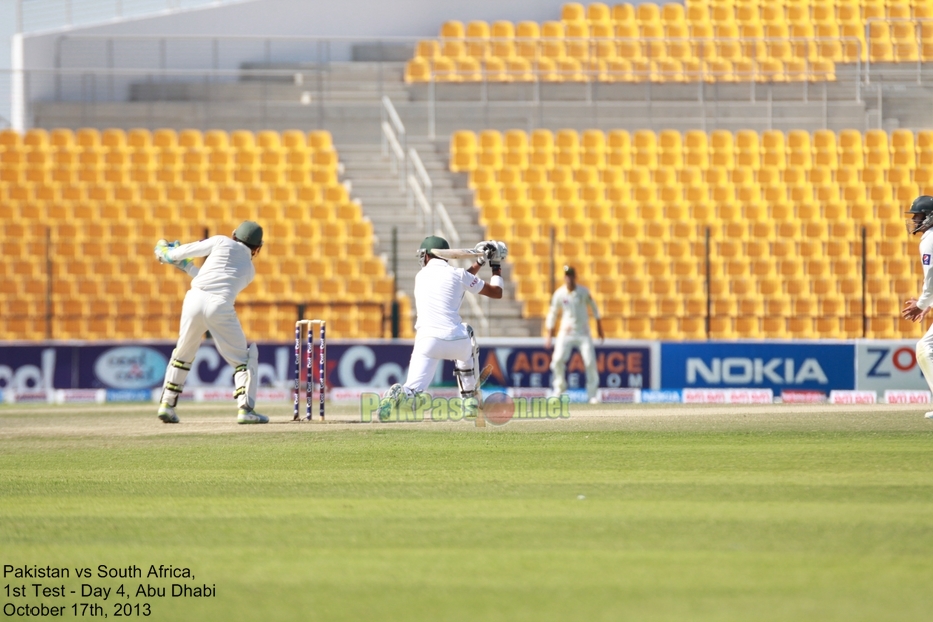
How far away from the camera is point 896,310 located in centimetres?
2380

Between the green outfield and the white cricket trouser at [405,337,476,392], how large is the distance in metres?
0.76

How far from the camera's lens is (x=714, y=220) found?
25.5m

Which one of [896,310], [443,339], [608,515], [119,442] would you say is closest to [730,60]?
[896,310]

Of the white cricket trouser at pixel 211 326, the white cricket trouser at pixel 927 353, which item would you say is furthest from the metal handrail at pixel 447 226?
the white cricket trouser at pixel 927 353

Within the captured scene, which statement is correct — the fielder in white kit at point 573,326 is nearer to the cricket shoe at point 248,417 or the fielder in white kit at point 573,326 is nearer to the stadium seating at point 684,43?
the cricket shoe at point 248,417

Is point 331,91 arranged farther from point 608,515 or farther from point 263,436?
point 608,515

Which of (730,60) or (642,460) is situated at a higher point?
(730,60)

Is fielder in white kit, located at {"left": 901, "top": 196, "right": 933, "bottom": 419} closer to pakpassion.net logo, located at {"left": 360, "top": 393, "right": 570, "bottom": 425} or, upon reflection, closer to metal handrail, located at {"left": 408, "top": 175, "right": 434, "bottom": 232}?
pakpassion.net logo, located at {"left": 360, "top": 393, "right": 570, "bottom": 425}

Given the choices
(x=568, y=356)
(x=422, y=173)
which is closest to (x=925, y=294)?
(x=568, y=356)

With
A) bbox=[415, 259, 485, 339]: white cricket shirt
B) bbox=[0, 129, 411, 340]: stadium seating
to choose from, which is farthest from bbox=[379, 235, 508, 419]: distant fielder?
bbox=[0, 129, 411, 340]: stadium seating

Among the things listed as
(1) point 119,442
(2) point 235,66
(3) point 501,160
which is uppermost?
(2) point 235,66

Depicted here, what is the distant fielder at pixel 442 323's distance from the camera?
1213cm

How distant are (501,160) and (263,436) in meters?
16.0

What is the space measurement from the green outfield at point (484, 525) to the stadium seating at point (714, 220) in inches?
487
